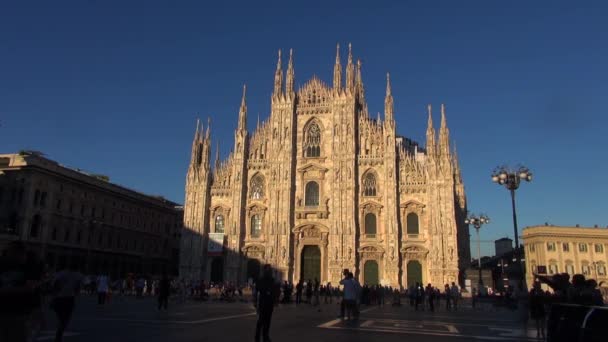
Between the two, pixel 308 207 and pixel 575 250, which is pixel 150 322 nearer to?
pixel 308 207

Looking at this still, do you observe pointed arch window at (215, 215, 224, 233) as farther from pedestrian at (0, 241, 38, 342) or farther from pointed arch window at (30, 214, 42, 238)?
pedestrian at (0, 241, 38, 342)

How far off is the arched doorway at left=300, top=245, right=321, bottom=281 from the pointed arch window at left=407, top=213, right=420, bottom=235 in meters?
8.76

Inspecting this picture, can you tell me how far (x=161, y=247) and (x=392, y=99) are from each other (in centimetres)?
3842

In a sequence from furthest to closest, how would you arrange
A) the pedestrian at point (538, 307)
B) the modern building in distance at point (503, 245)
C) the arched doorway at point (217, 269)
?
the modern building in distance at point (503, 245) → the arched doorway at point (217, 269) → the pedestrian at point (538, 307)

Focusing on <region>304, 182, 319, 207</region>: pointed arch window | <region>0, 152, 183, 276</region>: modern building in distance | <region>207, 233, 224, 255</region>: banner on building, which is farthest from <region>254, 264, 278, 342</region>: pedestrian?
<region>0, 152, 183, 276</region>: modern building in distance

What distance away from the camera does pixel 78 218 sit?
170 feet

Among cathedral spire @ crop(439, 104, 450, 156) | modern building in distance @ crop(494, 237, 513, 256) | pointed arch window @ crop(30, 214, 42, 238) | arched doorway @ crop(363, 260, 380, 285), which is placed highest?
cathedral spire @ crop(439, 104, 450, 156)

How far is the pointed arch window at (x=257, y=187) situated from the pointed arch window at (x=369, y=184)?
33.9 feet

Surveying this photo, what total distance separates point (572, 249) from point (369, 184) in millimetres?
43389

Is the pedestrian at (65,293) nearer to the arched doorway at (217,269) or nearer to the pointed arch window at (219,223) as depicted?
the arched doorway at (217,269)

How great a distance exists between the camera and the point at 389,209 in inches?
1736

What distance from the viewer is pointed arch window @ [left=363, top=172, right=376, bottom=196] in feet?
150

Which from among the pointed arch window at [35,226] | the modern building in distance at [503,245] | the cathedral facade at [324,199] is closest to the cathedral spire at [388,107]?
the cathedral facade at [324,199]

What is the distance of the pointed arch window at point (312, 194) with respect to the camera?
47459 mm
